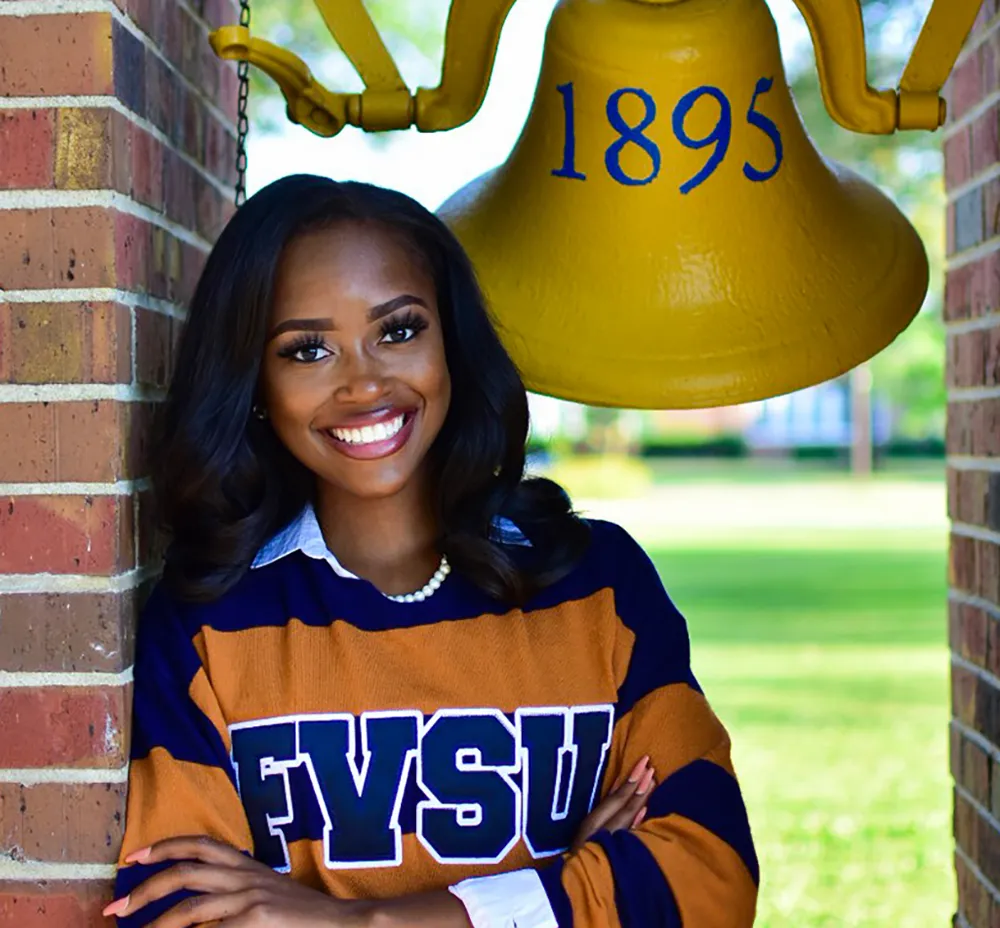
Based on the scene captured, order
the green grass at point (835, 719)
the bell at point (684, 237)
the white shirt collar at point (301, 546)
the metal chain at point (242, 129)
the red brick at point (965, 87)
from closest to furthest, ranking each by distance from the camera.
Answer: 1. the bell at point (684, 237)
2. the white shirt collar at point (301, 546)
3. the metal chain at point (242, 129)
4. the red brick at point (965, 87)
5. the green grass at point (835, 719)

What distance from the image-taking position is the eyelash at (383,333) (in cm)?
175

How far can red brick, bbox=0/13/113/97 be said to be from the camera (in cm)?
163

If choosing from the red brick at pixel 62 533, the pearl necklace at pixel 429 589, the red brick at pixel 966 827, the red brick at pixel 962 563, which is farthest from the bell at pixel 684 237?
the red brick at pixel 966 827

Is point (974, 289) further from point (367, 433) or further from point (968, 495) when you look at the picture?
point (367, 433)

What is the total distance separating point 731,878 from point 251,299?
898mm

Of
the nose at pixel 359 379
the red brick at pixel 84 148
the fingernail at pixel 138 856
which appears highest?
the red brick at pixel 84 148

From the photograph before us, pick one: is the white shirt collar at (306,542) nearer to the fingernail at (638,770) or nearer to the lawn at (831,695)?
the fingernail at (638,770)

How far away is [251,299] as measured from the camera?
1.74m

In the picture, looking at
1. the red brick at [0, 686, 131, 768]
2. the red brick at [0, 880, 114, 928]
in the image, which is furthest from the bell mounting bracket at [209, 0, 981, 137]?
the red brick at [0, 880, 114, 928]

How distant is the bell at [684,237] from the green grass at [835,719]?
2921 mm

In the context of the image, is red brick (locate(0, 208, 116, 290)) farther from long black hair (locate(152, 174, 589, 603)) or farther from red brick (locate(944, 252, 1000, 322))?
red brick (locate(944, 252, 1000, 322))

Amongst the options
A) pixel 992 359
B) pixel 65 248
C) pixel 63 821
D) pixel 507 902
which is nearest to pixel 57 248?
pixel 65 248

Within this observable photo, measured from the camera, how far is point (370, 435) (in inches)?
68.4

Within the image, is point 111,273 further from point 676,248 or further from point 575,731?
point 575,731
